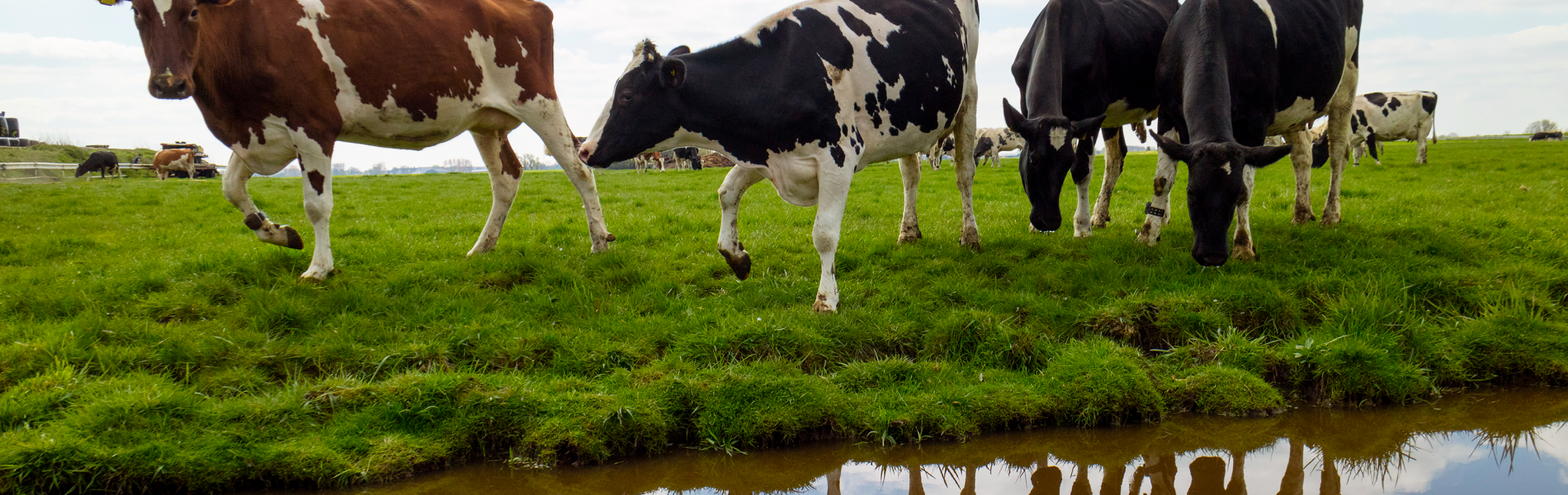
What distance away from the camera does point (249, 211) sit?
6305 mm

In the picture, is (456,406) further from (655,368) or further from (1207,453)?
(1207,453)

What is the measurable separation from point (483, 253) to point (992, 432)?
5.22m

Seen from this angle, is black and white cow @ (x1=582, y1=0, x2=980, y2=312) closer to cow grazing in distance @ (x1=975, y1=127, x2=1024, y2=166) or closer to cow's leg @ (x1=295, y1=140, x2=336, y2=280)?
cow's leg @ (x1=295, y1=140, x2=336, y2=280)

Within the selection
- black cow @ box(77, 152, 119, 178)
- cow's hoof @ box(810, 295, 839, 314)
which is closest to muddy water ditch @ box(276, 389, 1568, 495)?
cow's hoof @ box(810, 295, 839, 314)

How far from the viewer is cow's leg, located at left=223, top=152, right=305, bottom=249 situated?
6.28 m

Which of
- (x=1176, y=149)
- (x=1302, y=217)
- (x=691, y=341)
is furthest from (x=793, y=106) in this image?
(x=1302, y=217)

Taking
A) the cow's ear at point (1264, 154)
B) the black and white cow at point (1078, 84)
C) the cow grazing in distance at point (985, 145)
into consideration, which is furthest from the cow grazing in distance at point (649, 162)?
the cow's ear at point (1264, 154)

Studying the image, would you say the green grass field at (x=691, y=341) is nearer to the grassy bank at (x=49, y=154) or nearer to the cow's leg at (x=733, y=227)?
the cow's leg at (x=733, y=227)

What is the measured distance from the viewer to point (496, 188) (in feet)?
25.7

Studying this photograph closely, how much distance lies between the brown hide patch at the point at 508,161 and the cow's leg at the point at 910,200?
385 cm

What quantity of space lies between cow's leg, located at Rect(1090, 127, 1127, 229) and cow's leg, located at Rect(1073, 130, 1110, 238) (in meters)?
0.90

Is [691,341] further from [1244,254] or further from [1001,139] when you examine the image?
[1001,139]

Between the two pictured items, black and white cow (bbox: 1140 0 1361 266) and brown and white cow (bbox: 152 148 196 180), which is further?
brown and white cow (bbox: 152 148 196 180)

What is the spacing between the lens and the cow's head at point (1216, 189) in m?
5.70
